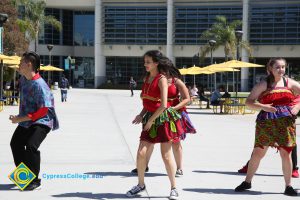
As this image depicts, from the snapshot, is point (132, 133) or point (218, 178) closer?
point (218, 178)

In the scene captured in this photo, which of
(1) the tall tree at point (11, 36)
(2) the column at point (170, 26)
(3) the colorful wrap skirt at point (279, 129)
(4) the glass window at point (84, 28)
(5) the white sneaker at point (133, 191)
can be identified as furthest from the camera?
(4) the glass window at point (84, 28)

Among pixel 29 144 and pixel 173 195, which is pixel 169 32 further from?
pixel 173 195

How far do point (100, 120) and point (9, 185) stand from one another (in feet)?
34.5

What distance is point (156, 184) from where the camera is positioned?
685cm

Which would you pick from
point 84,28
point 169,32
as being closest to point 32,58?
point 169,32

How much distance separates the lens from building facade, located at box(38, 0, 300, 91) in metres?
58.2

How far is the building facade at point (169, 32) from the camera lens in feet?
191

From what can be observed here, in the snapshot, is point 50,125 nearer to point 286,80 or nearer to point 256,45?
point 286,80

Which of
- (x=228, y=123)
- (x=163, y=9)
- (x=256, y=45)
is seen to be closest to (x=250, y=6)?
(x=256, y=45)

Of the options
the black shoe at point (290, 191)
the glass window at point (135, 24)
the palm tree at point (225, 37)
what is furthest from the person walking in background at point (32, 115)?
the glass window at point (135, 24)

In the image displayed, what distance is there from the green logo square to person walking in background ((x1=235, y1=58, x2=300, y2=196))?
107 inches

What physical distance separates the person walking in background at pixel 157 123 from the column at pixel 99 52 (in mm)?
57142

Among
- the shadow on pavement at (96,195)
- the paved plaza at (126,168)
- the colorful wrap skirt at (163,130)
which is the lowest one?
the paved plaza at (126,168)

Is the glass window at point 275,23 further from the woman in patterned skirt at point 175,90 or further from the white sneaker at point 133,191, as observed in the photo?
the white sneaker at point 133,191
